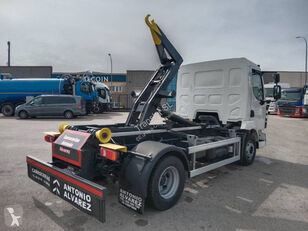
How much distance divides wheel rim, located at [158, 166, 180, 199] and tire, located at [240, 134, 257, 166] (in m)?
2.68

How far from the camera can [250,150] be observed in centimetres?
575

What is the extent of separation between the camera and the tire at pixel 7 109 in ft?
58.8

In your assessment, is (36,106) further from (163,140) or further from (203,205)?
(203,205)

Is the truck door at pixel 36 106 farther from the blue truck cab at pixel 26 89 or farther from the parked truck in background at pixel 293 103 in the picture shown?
the parked truck in background at pixel 293 103

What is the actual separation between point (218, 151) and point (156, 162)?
2.15m

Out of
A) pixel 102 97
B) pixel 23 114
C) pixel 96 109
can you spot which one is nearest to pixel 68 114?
pixel 23 114

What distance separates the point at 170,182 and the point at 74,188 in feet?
4.70

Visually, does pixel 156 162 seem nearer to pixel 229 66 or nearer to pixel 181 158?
pixel 181 158

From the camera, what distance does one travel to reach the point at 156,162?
2959 mm

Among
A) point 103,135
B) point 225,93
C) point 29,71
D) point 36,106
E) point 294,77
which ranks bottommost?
point 103,135

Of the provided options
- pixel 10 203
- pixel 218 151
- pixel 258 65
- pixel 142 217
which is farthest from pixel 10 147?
pixel 258 65

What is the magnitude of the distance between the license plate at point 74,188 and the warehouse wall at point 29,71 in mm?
37705

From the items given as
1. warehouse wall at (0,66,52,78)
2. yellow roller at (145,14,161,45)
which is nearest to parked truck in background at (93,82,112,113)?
yellow roller at (145,14,161,45)

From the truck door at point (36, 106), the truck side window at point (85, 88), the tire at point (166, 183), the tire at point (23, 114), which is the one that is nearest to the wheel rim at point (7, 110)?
the tire at point (23, 114)
